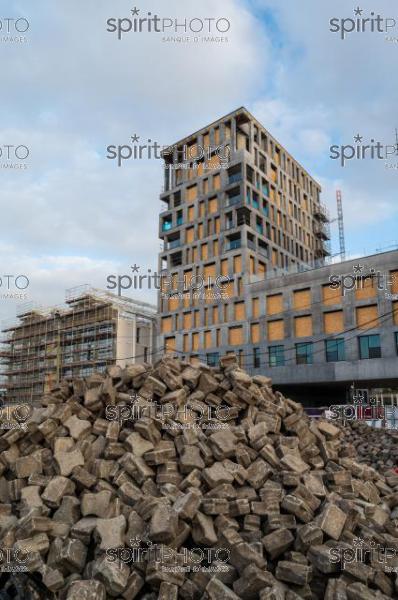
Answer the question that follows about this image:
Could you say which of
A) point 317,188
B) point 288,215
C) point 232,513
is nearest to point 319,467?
point 232,513

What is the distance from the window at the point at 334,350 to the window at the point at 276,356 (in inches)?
166

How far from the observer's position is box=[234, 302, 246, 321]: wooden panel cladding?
4400cm

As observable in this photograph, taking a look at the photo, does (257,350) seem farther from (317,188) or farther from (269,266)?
(317,188)

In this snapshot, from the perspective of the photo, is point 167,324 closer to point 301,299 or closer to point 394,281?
point 301,299

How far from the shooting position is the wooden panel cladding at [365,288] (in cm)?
3503

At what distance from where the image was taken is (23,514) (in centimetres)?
735

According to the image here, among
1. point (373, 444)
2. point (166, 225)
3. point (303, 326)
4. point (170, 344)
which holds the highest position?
point (166, 225)

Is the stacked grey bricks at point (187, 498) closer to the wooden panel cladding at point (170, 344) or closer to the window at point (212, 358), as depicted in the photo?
the window at point (212, 358)

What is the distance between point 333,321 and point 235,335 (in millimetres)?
10735

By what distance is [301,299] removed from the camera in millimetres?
39281

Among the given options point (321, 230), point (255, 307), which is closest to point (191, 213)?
point (255, 307)

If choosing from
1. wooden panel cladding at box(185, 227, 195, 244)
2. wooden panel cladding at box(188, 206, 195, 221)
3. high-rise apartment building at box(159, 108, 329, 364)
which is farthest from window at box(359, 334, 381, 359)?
wooden panel cladding at box(188, 206, 195, 221)

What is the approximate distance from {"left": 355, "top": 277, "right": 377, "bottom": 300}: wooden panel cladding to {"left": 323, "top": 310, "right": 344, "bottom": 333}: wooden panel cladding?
2123 millimetres

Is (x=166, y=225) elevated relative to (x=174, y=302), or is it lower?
elevated
